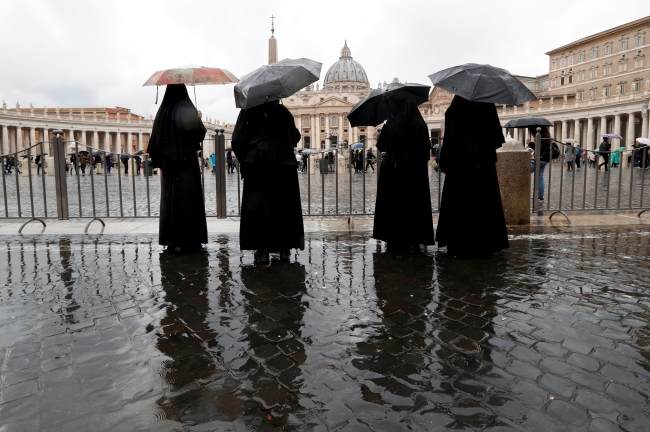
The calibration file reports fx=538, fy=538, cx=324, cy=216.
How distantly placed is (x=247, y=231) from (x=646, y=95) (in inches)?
1936

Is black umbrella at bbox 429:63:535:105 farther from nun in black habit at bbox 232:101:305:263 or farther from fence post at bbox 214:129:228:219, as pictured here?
fence post at bbox 214:129:228:219

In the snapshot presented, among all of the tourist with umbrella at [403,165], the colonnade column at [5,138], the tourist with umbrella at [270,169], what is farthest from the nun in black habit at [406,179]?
the colonnade column at [5,138]

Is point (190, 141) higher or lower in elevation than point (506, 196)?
higher

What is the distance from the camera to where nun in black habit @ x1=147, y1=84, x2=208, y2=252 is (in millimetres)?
5078

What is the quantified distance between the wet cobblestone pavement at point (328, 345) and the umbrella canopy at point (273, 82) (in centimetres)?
138

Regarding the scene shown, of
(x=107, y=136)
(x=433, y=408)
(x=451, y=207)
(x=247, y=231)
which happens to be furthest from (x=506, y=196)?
(x=107, y=136)

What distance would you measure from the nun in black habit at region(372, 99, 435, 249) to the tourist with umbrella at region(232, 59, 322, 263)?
876 millimetres

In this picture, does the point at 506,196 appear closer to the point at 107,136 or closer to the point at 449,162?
the point at 449,162

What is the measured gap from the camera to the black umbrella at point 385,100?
499 centimetres

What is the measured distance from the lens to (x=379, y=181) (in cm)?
536

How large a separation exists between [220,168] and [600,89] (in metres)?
61.2

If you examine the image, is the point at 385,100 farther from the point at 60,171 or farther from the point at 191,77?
the point at 60,171

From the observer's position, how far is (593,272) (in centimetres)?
416

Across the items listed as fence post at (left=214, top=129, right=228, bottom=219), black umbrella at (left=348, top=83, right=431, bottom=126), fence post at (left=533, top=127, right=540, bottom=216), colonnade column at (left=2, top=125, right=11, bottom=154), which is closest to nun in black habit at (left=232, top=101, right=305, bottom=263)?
black umbrella at (left=348, top=83, right=431, bottom=126)
